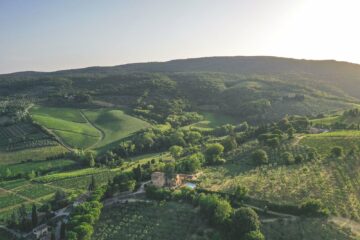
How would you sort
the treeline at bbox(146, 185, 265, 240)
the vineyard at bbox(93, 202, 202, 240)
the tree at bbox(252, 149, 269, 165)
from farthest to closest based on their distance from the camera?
the tree at bbox(252, 149, 269, 165) → the vineyard at bbox(93, 202, 202, 240) → the treeline at bbox(146, 185, 265, 240)

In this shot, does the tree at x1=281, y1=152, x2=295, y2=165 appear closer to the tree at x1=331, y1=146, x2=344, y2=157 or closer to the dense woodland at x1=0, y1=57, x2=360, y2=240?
the dense woodland at x1=0, y1=57, x2=360, y2=240

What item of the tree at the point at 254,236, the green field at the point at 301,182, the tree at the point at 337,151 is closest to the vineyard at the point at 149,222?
the tree at the point at 254,236

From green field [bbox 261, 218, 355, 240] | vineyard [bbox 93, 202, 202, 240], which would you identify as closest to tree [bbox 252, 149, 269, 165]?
vineyard [bbox 93, 202, 202, 240]

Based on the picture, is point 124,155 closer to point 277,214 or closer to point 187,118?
point 187,118

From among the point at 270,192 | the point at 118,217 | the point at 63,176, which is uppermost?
the point at 270,192

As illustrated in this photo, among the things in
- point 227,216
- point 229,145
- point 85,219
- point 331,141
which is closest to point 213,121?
point 229,145

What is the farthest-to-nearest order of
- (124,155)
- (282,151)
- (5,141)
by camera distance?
(5,141) < (124,155) < (282,151)

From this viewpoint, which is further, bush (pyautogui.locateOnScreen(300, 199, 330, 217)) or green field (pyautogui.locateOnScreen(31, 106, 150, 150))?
green field (pyautogui.locateOnScreen(31, 106, 150, 150))

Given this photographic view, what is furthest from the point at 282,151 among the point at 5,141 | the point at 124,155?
the point at 5,141
